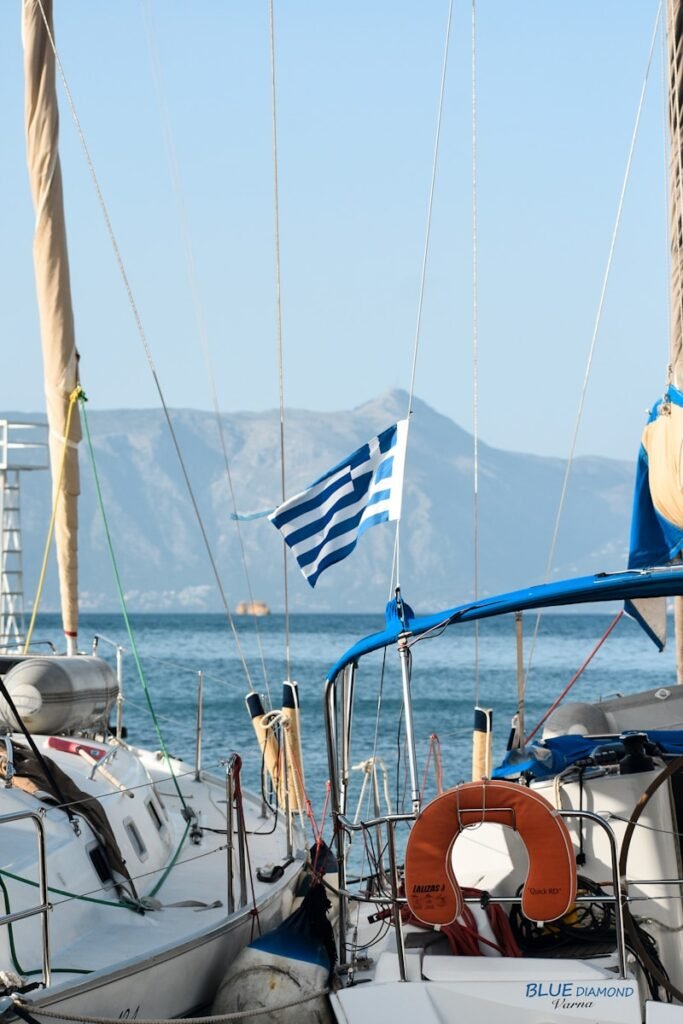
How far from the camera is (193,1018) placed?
294 inches

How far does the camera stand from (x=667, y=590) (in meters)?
8.00

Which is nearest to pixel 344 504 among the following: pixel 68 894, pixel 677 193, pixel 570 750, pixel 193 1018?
pixel 570 750

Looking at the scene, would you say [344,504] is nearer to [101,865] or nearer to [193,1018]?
[101,865]

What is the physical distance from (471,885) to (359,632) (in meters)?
103

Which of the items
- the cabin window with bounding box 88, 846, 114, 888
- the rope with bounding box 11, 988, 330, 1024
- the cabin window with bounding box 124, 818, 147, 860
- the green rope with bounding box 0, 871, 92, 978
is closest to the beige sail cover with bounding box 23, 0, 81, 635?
the cabin window with bounding box 124, 818, 147, 860

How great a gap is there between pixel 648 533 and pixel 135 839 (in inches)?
188

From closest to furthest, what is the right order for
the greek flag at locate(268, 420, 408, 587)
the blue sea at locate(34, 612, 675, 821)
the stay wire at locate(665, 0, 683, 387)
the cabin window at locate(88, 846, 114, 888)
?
the cabin window at locate(88, 846, 114, 888), the greek flag at locate(268, 420, 408, 587), the stay wire at locate(665, 0, 683, 387), the blue sea at locate(34, 612, 675, 821)

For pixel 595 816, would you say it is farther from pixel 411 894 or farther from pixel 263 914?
pixel 263 914

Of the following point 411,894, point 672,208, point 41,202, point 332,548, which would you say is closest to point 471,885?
point 411,894

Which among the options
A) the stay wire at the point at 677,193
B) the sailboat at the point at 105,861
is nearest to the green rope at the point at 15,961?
the sailboat at the point at 105,861

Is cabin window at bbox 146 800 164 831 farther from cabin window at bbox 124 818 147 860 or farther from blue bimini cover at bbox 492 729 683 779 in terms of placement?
blue bimini cover at bbox 492 729 683 779

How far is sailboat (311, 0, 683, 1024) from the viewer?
7.41 m

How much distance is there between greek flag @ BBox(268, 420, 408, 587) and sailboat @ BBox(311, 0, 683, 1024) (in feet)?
2.82

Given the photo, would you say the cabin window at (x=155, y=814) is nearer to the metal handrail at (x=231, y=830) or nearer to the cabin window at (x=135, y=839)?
the cabin window at (x=135, y=839)
